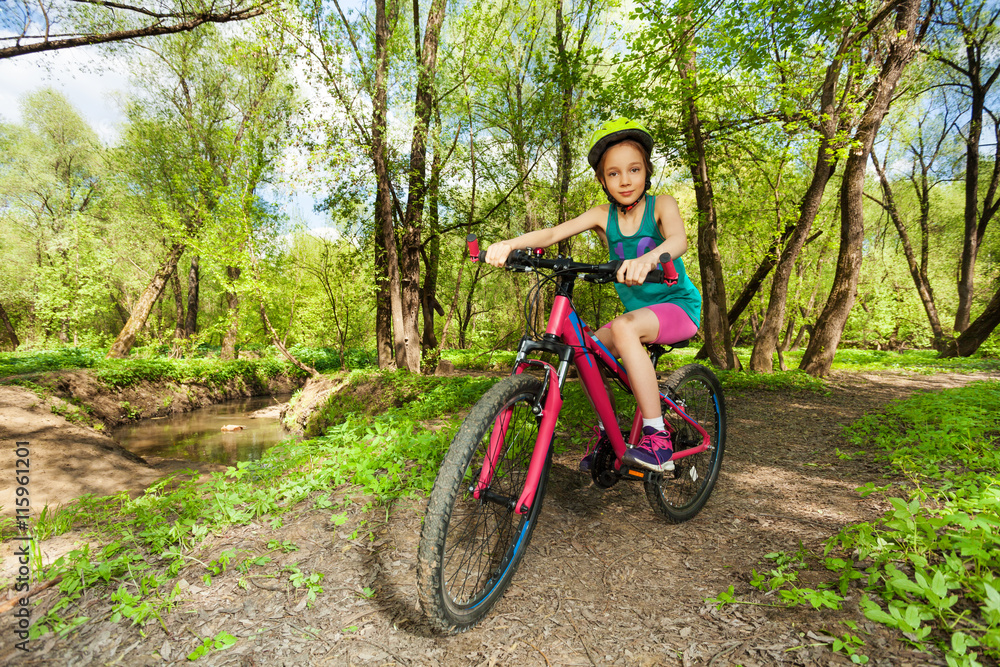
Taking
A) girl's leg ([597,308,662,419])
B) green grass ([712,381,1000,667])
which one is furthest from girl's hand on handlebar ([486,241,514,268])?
green grass ([712,381,1000,667])

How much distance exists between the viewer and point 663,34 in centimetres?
Answer: 662

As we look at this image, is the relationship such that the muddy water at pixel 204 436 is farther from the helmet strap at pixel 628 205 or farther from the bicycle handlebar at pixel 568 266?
the helmet strap at pixel 628 205

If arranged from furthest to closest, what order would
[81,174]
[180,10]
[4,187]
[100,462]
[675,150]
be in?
1. [81,174]
2. [4,187]
3. [675,150]
4. [180,10]
5. [100,462]

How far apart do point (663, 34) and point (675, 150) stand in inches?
108

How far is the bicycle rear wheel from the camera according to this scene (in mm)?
2742

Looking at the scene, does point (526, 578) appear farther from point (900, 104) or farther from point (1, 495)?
point (900, 104)

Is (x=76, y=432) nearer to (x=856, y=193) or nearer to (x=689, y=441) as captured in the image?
(x=689, y=441)

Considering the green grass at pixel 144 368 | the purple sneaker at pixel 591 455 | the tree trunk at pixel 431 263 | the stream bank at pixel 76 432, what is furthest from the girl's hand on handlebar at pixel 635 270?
the green grass at pixel 144 368

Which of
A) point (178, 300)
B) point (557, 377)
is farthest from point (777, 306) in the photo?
point (178, 300)

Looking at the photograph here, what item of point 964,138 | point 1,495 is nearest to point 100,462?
point 1,495

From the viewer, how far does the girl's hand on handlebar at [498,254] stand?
2113 mm

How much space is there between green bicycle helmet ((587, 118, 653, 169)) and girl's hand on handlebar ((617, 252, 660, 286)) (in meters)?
0.85

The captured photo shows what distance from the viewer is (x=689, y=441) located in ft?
9.64

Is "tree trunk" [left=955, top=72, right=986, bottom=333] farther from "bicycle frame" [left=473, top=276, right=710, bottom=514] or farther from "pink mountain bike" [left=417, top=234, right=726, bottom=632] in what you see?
"bicycle frame" [left=473, top=276, right=710, bottom=514]
